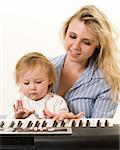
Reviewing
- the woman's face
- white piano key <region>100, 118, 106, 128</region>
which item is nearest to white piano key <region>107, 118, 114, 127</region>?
white piano key <region>100, 118, 106, 128</region>

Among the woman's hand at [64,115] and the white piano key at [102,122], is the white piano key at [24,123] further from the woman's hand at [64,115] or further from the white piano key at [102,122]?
the white piano key at [102,122]

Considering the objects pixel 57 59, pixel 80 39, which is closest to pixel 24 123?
pixel 57 59

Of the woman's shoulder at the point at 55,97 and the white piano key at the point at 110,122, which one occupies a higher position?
the woman's shoulder at the point at 55,97

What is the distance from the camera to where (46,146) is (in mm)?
1133

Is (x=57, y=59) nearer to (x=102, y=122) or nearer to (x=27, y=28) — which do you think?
(x=27, y=28)

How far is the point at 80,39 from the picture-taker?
1420 millimetres

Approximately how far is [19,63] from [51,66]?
0.14m

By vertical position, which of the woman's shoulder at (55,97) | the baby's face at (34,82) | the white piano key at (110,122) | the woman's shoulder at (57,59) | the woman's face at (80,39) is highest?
the woman's face at (80,39)

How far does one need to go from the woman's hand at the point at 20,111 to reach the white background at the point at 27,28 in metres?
0.04

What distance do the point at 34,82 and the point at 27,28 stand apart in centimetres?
23

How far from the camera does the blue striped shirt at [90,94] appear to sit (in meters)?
1.43

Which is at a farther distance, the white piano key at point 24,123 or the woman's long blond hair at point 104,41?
the woman's long blond hair at point 104,41

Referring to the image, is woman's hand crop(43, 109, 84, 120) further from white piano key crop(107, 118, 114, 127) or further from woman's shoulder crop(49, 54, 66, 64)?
woman's shoulder crop(49, 54, 66, 64)

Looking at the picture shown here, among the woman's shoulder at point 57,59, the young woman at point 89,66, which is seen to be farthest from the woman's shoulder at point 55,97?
the woman's shoulder at point 57,59
